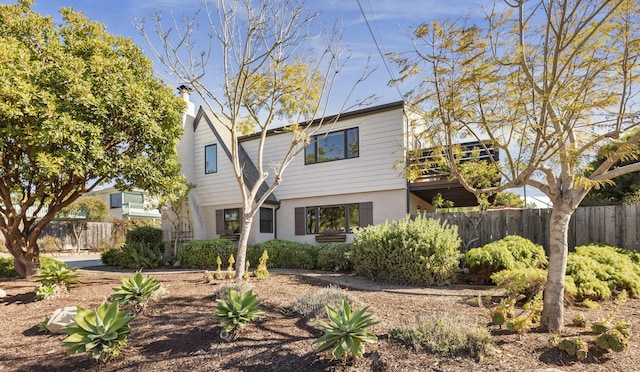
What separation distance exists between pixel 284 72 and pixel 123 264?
9.43 metres

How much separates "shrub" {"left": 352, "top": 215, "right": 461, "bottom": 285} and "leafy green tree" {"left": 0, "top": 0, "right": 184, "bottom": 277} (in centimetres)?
583

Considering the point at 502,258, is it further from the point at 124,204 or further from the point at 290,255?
the point at 124,204

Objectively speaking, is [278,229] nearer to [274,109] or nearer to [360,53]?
[274,109]

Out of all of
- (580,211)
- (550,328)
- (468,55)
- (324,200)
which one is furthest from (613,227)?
(324,200)

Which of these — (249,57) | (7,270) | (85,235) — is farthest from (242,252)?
(85,235)

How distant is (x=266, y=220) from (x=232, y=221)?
146cm

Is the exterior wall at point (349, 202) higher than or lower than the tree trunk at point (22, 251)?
higher

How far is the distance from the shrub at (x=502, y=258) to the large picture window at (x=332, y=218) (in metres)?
5.14

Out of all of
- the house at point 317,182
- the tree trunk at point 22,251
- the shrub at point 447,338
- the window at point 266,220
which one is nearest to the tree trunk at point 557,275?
the shrub at point 447,338

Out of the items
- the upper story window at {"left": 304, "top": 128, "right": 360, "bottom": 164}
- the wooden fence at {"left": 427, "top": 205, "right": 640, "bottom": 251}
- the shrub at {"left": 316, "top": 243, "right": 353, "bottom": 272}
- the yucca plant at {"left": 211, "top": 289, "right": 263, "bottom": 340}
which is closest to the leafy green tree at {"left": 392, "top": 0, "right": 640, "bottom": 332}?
the yucca plant at {"left": 211, "top": 289, "right": 263, "bottom": 340}

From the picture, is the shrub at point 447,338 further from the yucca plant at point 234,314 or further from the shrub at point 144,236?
the shrub at point 144,236

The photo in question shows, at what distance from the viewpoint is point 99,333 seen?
4.07 m

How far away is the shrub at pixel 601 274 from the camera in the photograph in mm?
6090

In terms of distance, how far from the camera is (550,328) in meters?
4.35
